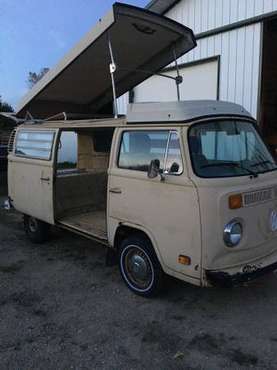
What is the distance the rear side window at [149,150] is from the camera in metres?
4.27

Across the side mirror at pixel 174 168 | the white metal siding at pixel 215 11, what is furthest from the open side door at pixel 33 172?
the white metal siding at pixel 215 11

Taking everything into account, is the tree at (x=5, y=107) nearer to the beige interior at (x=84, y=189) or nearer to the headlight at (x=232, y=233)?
the beige interior at (x=84, y=189)

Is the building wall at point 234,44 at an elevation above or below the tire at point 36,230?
above

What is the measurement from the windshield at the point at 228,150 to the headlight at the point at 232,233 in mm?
481

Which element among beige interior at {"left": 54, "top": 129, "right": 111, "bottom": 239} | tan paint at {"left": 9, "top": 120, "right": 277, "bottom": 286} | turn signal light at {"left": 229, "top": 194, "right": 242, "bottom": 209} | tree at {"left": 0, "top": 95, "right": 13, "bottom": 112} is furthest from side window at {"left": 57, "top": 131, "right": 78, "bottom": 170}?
tree at {"left": 0, "top": 95, "right": 13, "bottom": 112}

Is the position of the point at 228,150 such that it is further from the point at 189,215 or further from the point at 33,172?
the point at 33,172

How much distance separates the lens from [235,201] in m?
4.02

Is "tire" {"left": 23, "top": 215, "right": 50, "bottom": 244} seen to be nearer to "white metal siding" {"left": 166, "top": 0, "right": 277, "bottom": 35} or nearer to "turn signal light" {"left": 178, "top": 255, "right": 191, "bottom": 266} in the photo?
"turn signal light" {"left": 178, "top": 255, "right": 191, "bottom": 266}

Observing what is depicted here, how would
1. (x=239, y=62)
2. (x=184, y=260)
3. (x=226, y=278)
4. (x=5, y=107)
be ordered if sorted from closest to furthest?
(x=226, y=278) < (x=184, y=260) < (x=239, y=62) < (x=5, y=107)

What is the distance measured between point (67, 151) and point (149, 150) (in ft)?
7.72

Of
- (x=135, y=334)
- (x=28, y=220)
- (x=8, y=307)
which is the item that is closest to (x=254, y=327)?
(x=135, y=334)

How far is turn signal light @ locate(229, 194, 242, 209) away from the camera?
3979 millimetres

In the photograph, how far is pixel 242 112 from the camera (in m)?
4.78

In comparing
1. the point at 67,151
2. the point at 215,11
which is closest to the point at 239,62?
the point at 215,11
